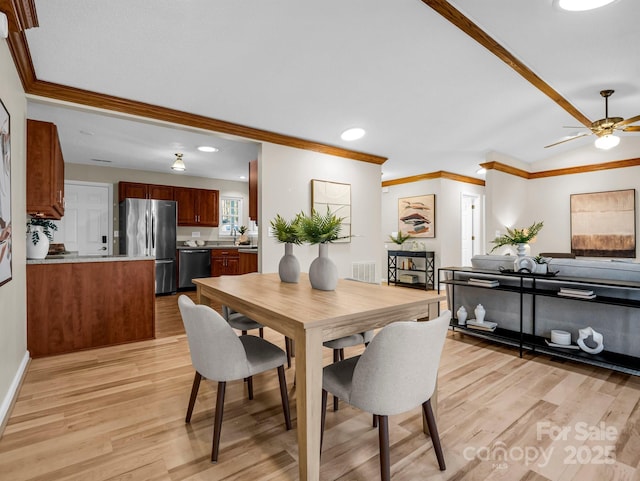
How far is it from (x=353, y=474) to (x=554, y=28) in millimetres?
3322

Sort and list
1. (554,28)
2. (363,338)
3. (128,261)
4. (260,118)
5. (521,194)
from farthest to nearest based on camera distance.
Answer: (521,194) → (260,118) → (128,261) → (554,28) → (363,338)

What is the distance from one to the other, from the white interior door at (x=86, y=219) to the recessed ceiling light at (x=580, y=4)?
21.3ft

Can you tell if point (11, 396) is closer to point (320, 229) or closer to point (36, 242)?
point (36, 242)

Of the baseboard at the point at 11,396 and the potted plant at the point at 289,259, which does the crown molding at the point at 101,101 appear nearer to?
the potted plant at the point at 289,259

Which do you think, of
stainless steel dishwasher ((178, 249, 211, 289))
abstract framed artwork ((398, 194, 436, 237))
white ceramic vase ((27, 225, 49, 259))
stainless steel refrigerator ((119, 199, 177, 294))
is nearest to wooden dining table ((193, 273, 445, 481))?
white ceramic vase ((27, 225, 49, 259))

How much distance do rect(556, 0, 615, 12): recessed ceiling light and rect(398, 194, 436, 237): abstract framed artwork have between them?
4.36m

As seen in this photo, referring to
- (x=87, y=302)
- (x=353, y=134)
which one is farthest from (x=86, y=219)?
(x=353, y=134)

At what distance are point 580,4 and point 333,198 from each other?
9.83ft

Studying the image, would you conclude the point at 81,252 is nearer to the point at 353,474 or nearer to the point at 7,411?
the point at 7,411

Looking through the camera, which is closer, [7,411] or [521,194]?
[7,411]

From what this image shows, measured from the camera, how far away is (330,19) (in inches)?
89.9

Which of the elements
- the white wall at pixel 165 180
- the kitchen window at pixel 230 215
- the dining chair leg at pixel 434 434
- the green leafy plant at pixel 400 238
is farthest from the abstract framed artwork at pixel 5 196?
the green leafy plant at pixel 400 238

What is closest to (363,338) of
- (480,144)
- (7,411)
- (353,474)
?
(353,474)

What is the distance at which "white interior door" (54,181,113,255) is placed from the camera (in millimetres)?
5582
